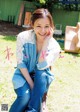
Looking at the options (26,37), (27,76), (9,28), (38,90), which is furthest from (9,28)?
(38,90)

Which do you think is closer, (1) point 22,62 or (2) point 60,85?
(1) point 22,62

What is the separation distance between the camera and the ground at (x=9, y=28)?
12.0 metres

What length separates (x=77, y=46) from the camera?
8.60m

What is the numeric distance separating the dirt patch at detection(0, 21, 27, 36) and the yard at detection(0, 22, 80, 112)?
412 cm

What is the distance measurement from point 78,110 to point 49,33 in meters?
1.55

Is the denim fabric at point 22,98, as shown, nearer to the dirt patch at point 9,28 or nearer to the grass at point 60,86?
the grass at point 60,86

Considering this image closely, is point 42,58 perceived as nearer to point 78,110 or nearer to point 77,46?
point 78,110

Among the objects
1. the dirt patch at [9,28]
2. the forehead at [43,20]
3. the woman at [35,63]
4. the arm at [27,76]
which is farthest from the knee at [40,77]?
the dirt patch at [9,28]

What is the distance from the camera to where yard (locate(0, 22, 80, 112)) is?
4.49 meters

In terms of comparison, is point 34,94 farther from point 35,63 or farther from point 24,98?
point 35,63

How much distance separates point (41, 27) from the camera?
3.25 meters

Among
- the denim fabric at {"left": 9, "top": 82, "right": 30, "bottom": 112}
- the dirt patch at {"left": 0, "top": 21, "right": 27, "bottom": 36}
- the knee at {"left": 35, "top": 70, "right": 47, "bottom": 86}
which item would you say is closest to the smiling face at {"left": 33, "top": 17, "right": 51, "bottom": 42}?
the knee at {"left": 35, "top": 70, "right": 47, "bottom": 86}

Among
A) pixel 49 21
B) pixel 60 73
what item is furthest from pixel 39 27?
pixel 60 73

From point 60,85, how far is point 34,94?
92.9 inches
